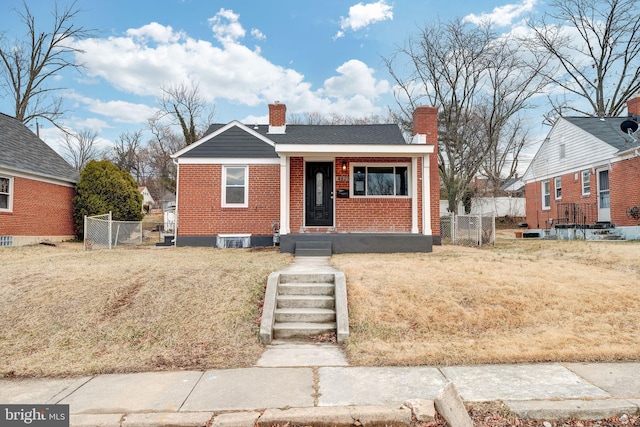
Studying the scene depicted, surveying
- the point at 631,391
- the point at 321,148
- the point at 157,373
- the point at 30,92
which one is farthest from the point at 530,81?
the point at 30,92

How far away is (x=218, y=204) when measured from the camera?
13.3 meters

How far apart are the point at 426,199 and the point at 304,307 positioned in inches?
269

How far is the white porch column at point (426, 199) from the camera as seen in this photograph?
37.9 feet

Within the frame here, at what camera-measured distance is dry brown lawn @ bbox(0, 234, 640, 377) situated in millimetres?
4473

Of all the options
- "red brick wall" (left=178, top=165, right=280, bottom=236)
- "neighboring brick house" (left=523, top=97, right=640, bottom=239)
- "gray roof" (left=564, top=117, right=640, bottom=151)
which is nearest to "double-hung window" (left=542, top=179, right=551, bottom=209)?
"neighboring brick house" (left=523, top=97, right=640, bottom=239)

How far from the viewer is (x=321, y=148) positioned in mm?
11477

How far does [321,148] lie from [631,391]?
30.2ft

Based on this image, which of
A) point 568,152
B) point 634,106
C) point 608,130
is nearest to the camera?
point 608,130

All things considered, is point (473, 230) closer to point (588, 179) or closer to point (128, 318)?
point (588, 179)

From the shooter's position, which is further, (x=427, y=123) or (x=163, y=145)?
(x=163, y=145)

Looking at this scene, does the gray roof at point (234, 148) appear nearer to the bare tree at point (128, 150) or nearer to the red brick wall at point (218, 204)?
the red brick wall at point (218, 204)

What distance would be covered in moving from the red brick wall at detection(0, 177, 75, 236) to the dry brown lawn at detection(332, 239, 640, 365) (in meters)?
14.1

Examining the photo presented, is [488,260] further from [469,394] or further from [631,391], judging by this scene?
[469,394]

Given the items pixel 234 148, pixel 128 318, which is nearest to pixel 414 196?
pixel 234 148
